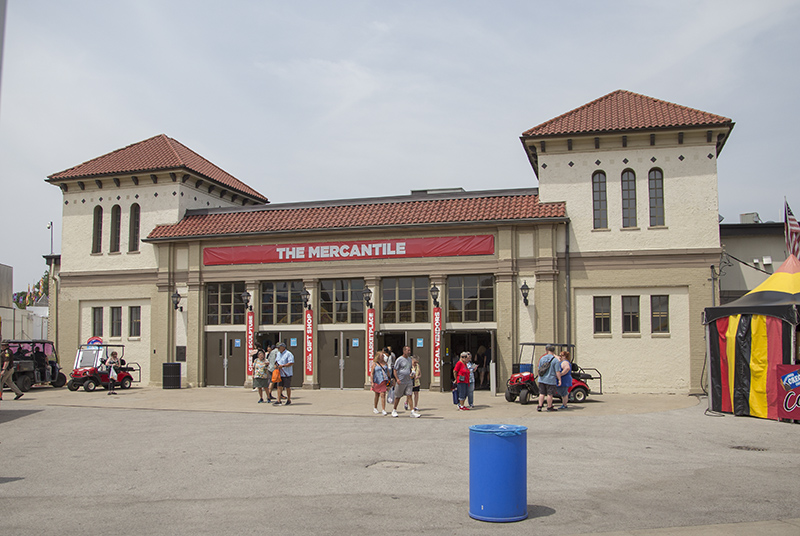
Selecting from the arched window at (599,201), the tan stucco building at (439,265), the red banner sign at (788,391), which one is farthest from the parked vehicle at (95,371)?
the red banner sign at (788,391)

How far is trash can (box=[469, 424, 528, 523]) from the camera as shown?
24.3 ft

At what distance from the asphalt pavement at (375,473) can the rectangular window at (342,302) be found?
8.35 metres

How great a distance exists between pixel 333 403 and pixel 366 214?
8177 millimetres

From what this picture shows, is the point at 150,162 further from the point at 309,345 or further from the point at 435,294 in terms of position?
the point at 435,294

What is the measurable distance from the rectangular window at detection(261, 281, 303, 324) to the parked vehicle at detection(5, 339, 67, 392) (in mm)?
8266

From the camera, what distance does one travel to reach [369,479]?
31.5 feet

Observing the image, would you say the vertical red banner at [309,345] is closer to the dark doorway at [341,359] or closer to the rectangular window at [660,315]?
the dark doorway at [341,359]

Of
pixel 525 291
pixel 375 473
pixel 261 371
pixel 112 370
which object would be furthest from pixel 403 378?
pixel 112 370

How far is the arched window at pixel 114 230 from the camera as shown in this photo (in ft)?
97.7

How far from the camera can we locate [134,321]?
95.7 feet

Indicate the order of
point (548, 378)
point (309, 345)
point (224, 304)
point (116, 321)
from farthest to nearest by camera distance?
1. point (116, 321)
2. point (224, 304)
3. point (309, 345)
4. point (548, 378)

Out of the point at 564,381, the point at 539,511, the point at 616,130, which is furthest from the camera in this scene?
the point at 616,130

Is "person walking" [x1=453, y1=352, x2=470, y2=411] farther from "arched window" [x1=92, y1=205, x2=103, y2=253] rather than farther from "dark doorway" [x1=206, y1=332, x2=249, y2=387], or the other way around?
"arched window" [x1=92, y1=205, x2=103, y2=253]

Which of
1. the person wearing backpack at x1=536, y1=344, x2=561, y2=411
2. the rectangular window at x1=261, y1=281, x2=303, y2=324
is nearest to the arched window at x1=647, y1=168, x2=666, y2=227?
the person wearing backpack at x1=536, y1=344, x2=561, y2=411
